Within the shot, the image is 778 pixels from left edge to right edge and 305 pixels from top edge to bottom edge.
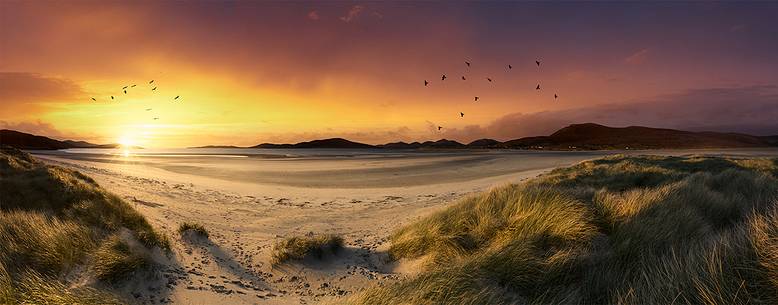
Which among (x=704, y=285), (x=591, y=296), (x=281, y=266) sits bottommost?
(x=281, y=266)

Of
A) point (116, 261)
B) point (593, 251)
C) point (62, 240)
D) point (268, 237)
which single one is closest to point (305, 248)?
point (268, 237)

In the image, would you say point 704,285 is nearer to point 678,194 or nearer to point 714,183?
point 678,194

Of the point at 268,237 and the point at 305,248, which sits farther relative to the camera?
the point at 268,237

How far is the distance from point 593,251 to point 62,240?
7871mm

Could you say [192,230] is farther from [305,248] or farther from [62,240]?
[62,240]

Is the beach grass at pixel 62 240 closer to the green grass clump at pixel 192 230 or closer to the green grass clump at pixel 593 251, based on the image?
the green grass clump at pixel 192 230

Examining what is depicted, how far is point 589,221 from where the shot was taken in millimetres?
6996

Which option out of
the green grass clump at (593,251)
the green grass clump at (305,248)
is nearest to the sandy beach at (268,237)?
the green grass clump at (305,248)

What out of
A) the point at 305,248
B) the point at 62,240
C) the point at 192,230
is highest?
the point at 62,240

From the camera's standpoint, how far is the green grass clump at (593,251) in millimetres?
3783

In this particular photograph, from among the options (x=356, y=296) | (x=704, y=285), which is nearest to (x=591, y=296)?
(x=704, y=285)

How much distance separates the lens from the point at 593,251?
19.1 feet

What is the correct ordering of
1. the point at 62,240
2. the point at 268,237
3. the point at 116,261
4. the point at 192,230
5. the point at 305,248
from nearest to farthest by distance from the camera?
the point at 116,261
the point at 62,240
the point at 305,248
the point at 192,230
the point at 268,237

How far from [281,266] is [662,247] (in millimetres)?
6468
